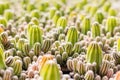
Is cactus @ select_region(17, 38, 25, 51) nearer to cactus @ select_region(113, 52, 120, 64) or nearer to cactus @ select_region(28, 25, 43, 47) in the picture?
cactus @ select_region(28, 25, 43, 47)

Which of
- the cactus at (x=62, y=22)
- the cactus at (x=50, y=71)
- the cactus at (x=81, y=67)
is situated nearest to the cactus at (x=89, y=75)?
the cactus at (x=81, y=67)

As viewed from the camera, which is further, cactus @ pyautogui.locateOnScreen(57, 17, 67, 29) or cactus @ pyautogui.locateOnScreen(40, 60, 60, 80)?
cactus @ pyautogui.locateOnScreen(57, 17, 67, 29)

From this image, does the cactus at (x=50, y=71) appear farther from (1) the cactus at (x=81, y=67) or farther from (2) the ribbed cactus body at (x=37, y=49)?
(2) the ribbed cactus body at (x=37, y=49)

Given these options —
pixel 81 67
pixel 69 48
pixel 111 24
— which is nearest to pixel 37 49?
pixel 69 48

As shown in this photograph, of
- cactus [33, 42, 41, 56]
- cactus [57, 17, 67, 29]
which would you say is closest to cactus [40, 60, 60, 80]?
cactus [33, 42, 41, 56]

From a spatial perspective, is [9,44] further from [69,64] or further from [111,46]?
[111,46]

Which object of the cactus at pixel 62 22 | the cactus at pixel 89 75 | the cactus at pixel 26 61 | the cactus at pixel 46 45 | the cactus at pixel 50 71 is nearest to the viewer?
the cactus at pixel 50 71

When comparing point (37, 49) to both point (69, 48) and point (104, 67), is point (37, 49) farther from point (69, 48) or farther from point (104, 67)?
point (104, 67)

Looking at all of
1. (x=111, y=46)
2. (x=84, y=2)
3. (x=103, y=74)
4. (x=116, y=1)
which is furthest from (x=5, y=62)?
(x=116, y=1)
